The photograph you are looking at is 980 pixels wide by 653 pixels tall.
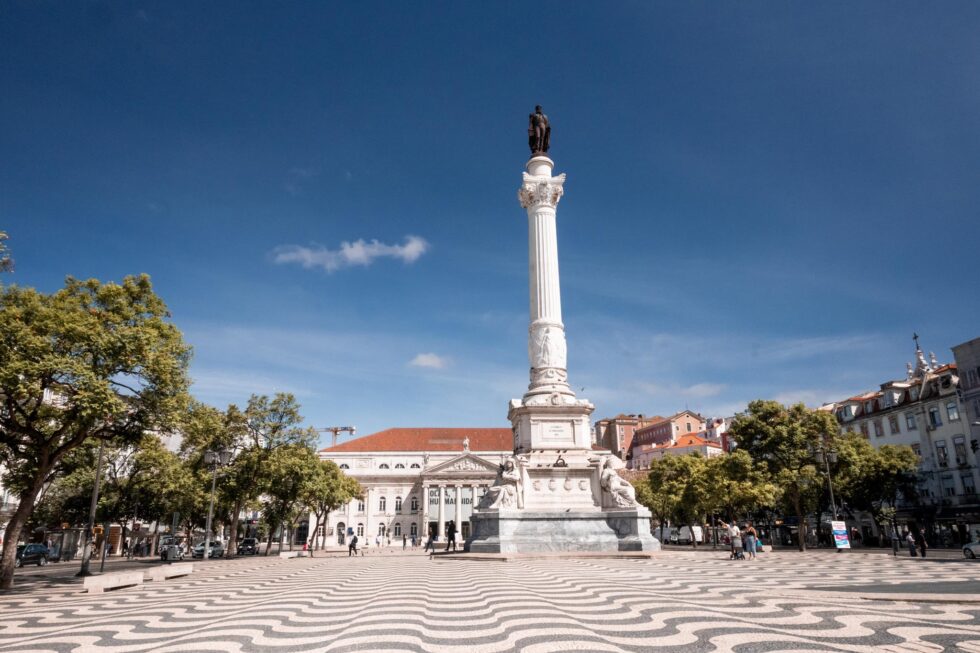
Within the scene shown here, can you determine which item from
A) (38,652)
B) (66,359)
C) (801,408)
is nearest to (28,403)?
(66,359)

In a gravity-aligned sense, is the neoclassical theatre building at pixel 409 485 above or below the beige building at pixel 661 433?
below

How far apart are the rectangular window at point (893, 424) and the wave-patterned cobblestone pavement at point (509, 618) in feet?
140

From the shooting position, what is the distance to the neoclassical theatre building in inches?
3295

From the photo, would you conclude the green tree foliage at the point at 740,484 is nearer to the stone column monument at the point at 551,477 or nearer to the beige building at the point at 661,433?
the stone column monument at the point at 551,477

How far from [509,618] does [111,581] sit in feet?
42.9

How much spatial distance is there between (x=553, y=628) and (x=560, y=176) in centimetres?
2661

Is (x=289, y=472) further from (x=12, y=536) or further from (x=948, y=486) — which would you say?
(x=948, y=486)

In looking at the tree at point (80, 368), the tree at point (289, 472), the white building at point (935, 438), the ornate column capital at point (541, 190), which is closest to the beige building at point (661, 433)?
the white building at point (935, 438)

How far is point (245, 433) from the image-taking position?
39719 mm

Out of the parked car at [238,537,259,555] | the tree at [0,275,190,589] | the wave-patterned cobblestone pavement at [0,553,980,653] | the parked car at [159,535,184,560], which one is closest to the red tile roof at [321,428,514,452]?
the parked car at [238,537,259,555]

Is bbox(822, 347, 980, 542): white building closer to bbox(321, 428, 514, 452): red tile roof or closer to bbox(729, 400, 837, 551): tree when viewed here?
bbox(729, 400, 837, 551): tree

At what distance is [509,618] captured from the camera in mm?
8141

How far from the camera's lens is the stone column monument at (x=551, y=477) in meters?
22.5

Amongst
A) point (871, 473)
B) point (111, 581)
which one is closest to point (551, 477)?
point (111, 581)
